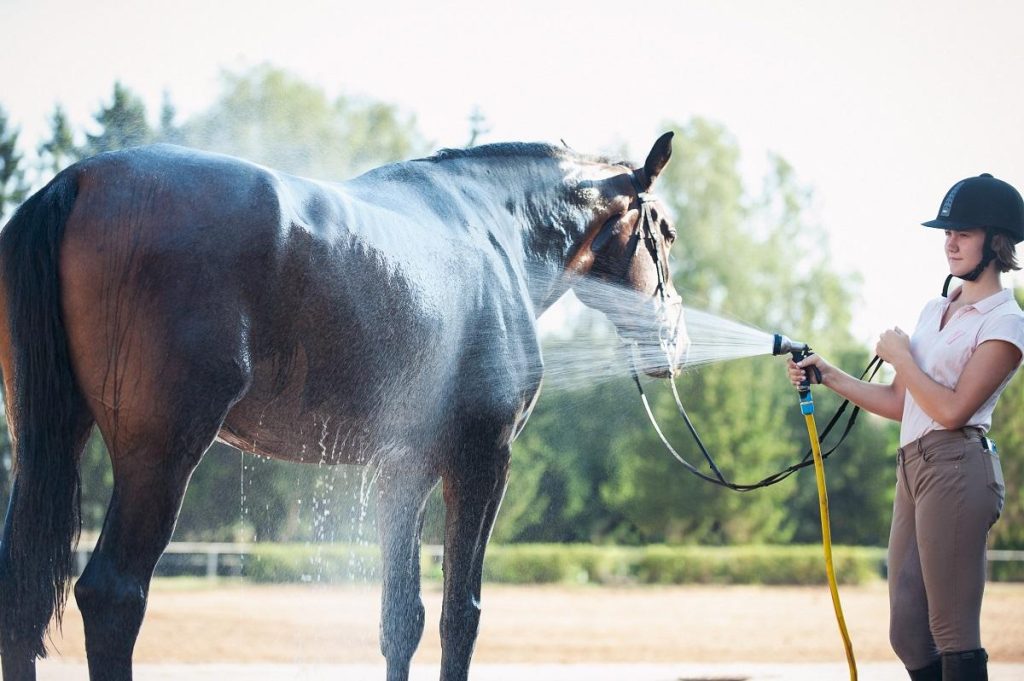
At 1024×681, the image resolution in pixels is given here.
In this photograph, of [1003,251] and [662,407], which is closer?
[1003,251]

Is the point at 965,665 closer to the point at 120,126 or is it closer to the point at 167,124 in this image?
the point at 120,126

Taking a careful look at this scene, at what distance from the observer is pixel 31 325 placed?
277 cm

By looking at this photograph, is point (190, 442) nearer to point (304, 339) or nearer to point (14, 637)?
point (304, 339)

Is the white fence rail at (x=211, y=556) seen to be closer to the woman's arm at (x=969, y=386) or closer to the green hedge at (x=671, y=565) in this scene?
the green hedge at (x=671, y=565)

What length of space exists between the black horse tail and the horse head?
7.55 feet

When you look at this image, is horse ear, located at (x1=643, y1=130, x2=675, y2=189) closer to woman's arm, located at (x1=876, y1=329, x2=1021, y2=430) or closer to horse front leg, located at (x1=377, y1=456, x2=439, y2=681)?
horse front leg, located at (x1=377, y1=456, x2=439, y2=681)

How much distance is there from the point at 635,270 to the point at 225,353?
2.22 meters

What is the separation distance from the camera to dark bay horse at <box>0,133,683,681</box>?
9.03ft

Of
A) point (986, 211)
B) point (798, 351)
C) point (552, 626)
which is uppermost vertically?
point (986, 211)

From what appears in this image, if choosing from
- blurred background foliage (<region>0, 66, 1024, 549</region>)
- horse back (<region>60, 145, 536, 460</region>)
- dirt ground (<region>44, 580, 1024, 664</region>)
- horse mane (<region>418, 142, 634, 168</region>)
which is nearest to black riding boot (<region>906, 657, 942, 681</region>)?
horse back (<region>60, 145, 536, 460</region>)

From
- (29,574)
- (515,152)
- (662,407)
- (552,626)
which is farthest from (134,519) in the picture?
(662,407)

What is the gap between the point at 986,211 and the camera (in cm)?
316

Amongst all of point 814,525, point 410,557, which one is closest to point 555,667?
point 410,557

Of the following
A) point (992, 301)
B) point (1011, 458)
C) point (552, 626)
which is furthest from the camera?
point (1011, 458)
